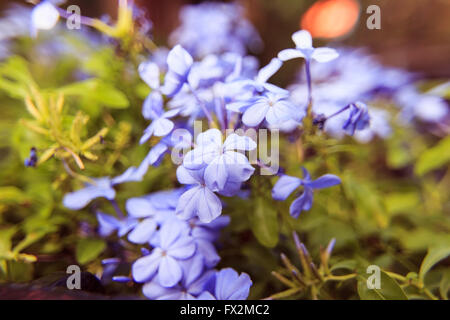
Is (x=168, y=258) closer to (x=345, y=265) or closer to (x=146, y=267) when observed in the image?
(x=146, y=267)

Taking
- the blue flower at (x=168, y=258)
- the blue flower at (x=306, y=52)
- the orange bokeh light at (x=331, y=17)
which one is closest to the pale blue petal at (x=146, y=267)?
the blue flower at (x=168, y=258)

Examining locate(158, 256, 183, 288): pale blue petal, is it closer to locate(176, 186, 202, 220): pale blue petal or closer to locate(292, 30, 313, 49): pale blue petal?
locate(176, 186, 202, 220): pale blue petal

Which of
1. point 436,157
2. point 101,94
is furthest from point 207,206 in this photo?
point 436,157
